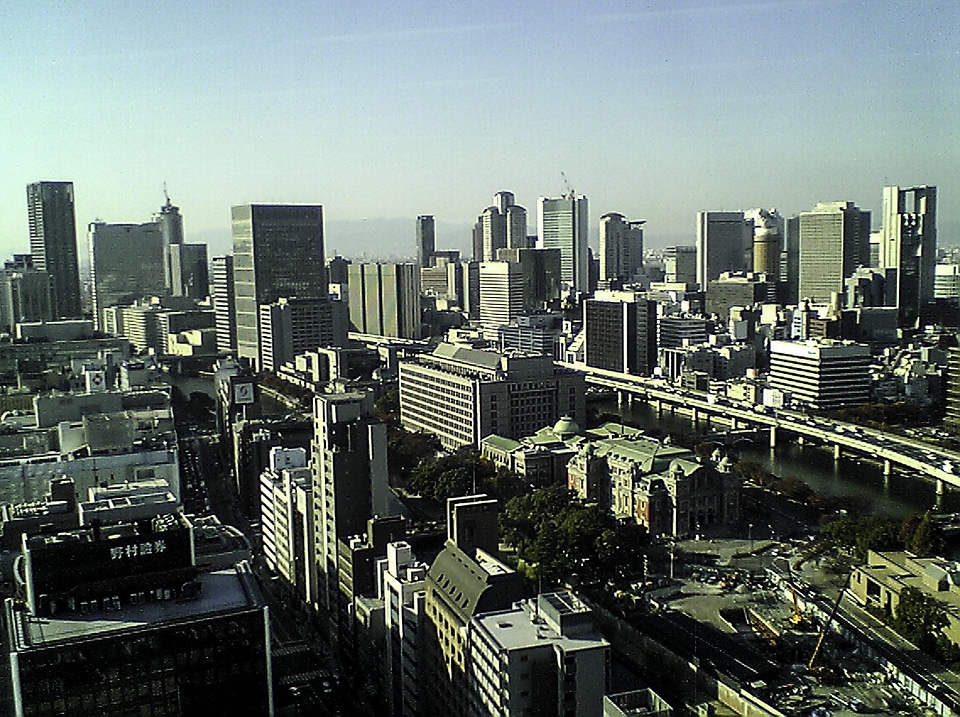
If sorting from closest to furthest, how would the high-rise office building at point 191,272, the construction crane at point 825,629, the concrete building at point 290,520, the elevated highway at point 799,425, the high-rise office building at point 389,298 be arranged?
the construction crane at point 825,629 < the concrete building at point 290,520 < the elevated highway at point 799,425 < the high-rise office building at point 191,272 < the high-rise office building at point 389,298

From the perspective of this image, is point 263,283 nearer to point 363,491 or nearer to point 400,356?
point 400,356

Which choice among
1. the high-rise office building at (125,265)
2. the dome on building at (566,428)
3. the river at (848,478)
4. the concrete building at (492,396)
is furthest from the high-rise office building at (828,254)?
the high-rise office building at (125,265)

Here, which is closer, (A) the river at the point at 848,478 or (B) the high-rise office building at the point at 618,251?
(A) the river at the point at 848,478

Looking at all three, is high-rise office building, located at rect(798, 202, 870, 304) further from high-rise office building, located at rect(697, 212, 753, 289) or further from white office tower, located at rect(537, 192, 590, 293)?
white office tower, located at rect(537, 192, 590, 293)

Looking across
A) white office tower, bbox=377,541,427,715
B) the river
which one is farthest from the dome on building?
white office tower, bbox=377,541,427,715

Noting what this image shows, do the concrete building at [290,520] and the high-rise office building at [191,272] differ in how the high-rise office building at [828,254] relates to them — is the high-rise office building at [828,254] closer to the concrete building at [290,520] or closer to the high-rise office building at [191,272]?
the concrete building at [290,520]

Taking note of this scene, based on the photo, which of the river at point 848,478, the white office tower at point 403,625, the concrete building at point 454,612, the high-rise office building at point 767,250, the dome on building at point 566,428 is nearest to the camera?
the concrete building at point 454,612
